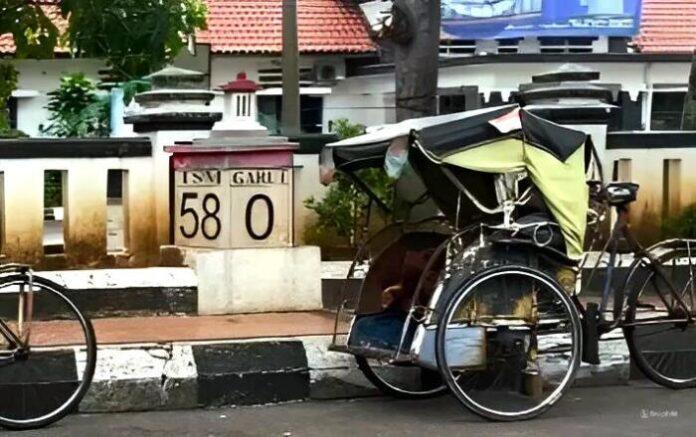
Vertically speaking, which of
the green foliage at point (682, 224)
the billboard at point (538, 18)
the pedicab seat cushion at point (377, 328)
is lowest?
the pedicab seat cushion at point (377, 328)

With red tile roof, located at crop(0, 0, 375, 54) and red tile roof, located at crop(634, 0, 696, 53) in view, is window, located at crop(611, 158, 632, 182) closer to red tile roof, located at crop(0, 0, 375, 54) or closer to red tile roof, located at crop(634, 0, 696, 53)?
red tile roof, located at crop(0, 0, 375, 54)

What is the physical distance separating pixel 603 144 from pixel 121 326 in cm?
429

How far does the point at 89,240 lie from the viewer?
945 cm

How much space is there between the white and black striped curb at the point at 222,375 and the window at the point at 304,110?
1658 centimetres

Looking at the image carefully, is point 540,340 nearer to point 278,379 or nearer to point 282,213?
point 278,379

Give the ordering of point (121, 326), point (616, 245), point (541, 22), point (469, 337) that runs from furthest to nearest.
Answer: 1. point (541, 22)
2. point (121, 326)
3. point (616, 245)
4. point (469, 337)

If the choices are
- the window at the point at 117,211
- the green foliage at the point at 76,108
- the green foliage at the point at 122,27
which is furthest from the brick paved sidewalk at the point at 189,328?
the green foliage at the point at 76,108

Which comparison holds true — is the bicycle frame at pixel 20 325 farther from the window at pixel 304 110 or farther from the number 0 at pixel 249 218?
the window at pixel 304 110

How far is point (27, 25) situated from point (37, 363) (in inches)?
110

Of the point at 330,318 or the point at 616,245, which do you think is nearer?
the point at 616,245

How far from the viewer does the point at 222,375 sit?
7.38 meters

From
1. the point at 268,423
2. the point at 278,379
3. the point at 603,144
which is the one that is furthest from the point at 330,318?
the point at 603,144

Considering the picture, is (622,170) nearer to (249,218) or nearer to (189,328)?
(249,218)

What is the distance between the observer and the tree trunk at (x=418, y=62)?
1037cm
